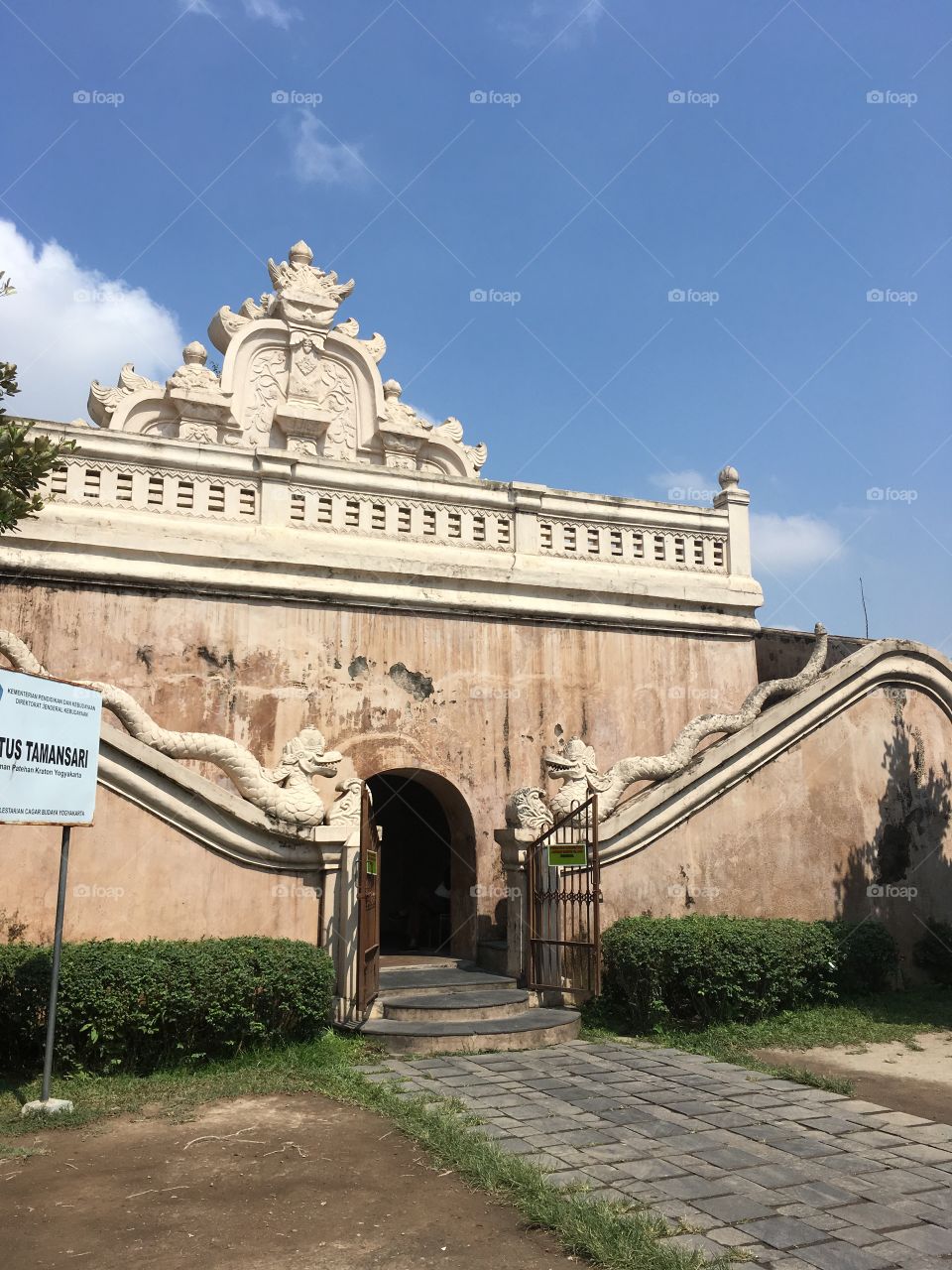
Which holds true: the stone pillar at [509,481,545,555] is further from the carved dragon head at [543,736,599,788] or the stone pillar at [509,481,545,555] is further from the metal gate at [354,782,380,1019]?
the metal gate at [354,782,380,1019]

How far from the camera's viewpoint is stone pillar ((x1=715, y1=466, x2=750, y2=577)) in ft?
44.7

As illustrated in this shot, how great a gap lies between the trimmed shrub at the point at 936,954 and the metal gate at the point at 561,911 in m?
4.17

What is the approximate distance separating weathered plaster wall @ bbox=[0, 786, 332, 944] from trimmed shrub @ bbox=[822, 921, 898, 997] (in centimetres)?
517

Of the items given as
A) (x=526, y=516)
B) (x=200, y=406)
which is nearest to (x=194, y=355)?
(x=200, y=406)

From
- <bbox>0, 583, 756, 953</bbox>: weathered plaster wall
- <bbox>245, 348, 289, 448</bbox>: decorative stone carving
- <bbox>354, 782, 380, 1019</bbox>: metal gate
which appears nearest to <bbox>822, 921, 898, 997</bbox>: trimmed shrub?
<bbox>0, 583, 756, 953</bbox>: weathered plaster wall

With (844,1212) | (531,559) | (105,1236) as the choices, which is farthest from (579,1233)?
(531,559)

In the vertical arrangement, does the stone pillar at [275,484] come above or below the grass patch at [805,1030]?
above

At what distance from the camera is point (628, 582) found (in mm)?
12734

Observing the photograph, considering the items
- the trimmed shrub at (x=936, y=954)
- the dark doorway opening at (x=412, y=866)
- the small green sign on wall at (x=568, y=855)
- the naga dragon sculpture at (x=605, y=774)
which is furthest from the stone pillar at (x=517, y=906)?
the trimmed shrub at (x=936, y=954)

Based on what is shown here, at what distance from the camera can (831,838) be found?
11547 millimetres

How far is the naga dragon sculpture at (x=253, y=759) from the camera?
9109 mm

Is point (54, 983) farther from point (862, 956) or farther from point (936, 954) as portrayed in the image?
point (936, 954)

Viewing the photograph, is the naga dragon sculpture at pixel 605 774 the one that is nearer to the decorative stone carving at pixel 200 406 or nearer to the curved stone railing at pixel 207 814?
the curved stone railing at pixel 207 814

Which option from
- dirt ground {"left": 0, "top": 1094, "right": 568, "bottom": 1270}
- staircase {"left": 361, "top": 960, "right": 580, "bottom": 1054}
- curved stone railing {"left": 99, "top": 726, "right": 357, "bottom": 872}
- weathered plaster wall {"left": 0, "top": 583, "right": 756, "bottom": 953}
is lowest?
dirt ground {"left": 0, "top": 1094, "right": 568, "bottom": 1270}
